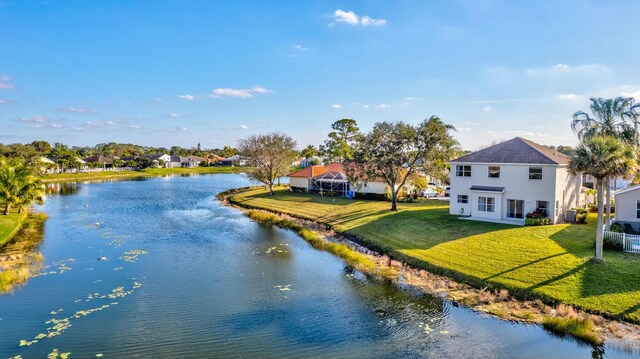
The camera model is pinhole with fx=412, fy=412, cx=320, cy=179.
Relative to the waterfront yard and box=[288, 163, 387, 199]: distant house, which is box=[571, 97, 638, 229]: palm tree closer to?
box=[288, 163, 387, 199]: distant house

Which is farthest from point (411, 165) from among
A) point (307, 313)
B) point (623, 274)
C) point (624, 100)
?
point (307, 313)

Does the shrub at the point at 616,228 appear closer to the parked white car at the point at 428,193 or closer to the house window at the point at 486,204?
the house window at the point at 486,204

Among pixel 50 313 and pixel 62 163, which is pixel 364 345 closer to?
pixel 50 313

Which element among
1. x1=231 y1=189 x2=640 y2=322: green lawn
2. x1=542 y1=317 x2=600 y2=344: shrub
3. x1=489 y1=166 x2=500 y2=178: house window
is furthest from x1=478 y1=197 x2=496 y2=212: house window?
x1=542 y1=317 x2=600 y2=344: shrub

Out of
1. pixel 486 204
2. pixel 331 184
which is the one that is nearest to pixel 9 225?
pixel 331 184

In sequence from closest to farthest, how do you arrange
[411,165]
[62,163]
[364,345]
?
[364,345]
[411,165]
[62,163]
